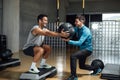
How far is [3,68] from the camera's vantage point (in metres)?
5.49

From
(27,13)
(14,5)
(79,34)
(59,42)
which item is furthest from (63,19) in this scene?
(79,34)

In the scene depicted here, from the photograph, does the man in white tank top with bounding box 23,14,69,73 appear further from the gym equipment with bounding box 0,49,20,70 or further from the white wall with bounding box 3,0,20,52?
the white wall with bounding box 3,0,20,52

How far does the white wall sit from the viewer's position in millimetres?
9430

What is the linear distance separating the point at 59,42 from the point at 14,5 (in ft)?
11.0

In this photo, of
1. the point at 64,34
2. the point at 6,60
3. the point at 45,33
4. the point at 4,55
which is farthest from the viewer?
the point at 6,60

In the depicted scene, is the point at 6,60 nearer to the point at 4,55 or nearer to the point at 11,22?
the point at 4,55

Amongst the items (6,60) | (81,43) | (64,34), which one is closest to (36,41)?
(64,34)

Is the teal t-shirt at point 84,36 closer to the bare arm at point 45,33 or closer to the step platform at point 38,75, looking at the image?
the bare arm at point 45,33

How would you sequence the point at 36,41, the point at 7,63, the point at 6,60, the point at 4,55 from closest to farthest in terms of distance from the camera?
the point at 36,41, the point at 7,63, the point at 4,55, the point at 6,60

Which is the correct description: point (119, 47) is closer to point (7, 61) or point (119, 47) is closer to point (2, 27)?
point (2, 27)

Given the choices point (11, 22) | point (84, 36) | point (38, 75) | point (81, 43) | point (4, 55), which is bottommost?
point (38, 75)

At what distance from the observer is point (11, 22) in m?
9.46

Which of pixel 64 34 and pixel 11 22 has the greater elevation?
pixel 11 22

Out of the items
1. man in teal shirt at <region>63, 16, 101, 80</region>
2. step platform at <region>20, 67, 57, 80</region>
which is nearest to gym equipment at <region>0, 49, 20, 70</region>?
step platform at <region>20, 67, 57, 80</region>
